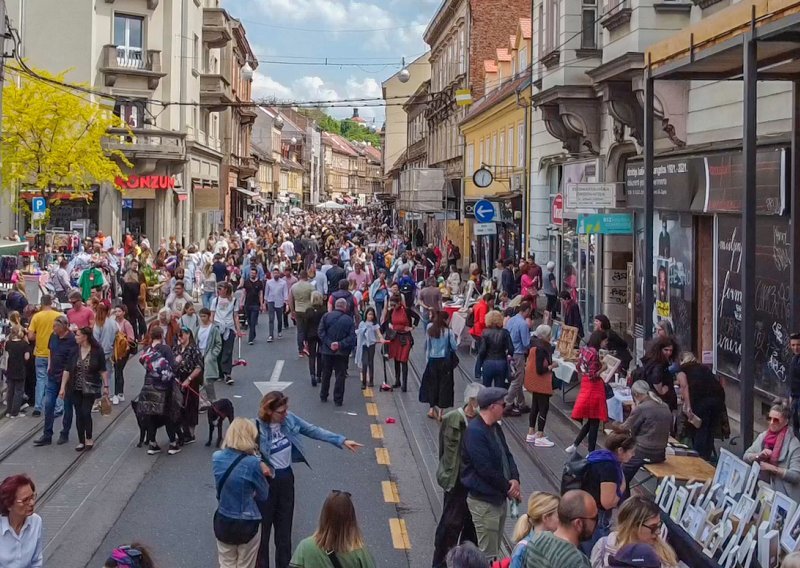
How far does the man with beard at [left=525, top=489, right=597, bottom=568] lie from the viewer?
18.4 feet

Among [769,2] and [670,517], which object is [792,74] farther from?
[670,517]

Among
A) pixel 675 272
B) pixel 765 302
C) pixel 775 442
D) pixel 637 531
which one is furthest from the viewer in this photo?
pixel 675 272

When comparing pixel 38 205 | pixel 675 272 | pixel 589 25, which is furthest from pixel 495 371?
pixel 38 205

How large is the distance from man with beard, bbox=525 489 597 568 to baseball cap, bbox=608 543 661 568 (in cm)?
28

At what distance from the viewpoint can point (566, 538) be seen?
5.81 metres

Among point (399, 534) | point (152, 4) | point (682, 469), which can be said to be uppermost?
point (152, 4)

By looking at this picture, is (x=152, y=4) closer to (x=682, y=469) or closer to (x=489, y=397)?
(x=682, y=469)

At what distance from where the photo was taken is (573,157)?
25.8m

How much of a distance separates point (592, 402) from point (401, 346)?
5.22 metres

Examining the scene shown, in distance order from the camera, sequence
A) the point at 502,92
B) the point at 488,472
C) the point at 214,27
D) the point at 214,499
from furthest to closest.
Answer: the point at 214,27, the point at 502,92, the point at 214,499, the point at 488,472

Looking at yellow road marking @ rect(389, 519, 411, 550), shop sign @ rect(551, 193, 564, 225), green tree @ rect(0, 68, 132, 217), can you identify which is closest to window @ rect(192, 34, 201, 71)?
green tree @ rect(0, 68, 132, 217)

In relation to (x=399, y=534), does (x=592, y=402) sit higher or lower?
higher

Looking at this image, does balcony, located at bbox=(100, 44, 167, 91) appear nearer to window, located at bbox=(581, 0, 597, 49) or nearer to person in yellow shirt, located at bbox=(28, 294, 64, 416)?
window, located at bbox=(581, 0, 597, 49)

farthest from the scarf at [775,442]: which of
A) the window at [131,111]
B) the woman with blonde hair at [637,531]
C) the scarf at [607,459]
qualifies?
the window at [131,111]
